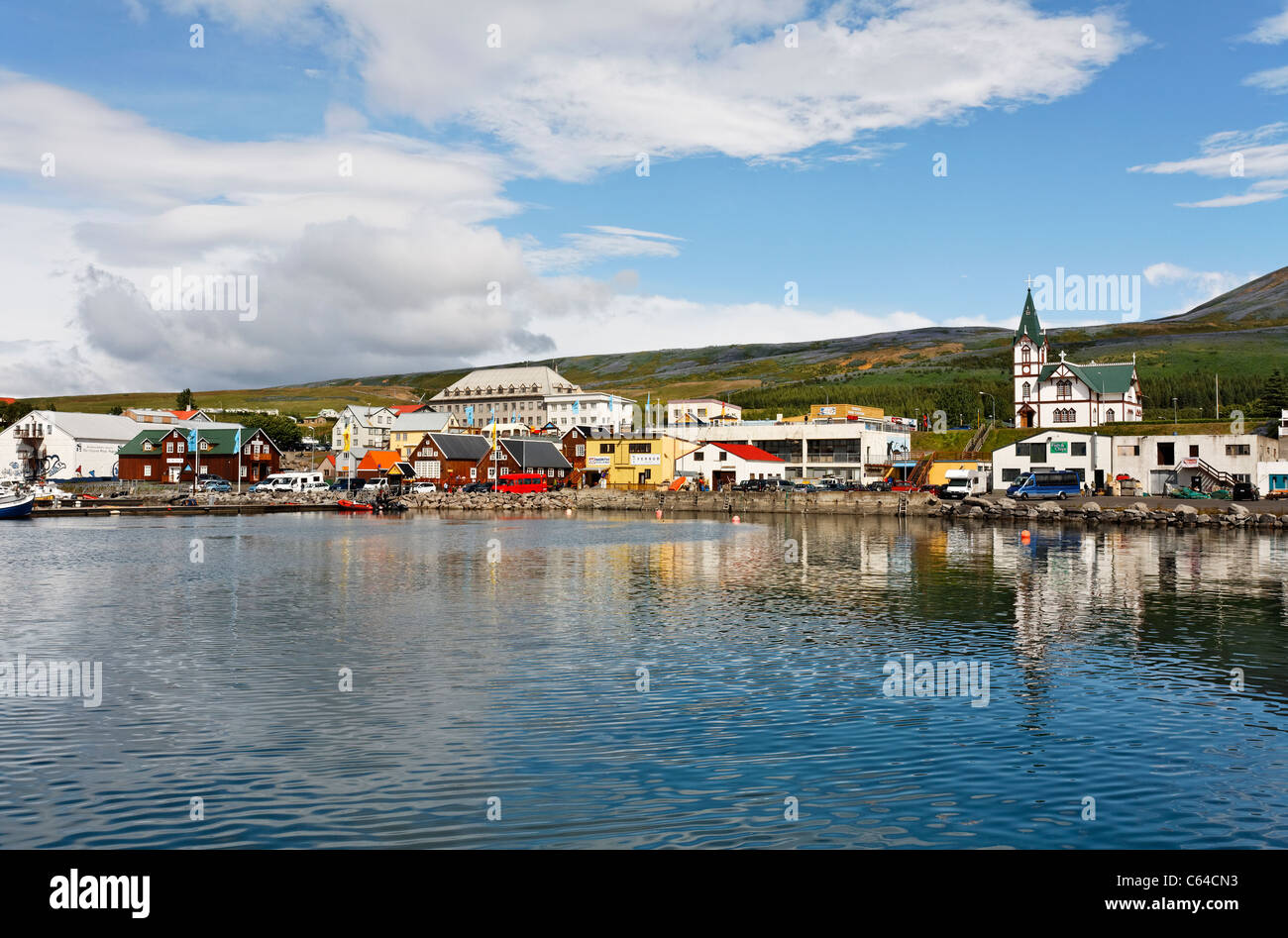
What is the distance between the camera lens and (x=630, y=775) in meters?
15.0

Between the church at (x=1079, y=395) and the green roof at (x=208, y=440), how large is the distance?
11367 centimetres

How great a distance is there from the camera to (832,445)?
133125mm

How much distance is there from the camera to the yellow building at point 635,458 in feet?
432

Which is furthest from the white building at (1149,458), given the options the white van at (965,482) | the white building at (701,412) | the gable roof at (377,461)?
the gable roof at (377,461)

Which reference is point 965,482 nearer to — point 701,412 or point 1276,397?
point 1276,397

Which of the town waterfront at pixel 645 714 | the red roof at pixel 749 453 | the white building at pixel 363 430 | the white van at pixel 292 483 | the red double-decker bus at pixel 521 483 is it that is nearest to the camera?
the town waterfront at pixel 645 714

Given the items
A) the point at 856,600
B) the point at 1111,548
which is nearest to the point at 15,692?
the point at 856,600

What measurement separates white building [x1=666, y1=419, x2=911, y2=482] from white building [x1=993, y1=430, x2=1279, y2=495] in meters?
23.1

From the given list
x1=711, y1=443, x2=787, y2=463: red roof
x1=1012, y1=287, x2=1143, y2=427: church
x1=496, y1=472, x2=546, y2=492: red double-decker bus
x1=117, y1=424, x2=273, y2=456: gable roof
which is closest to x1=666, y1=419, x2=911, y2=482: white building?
x1=711, y1=443, x2=787, y2=463: red roof

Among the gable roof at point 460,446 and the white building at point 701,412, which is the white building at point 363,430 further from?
the white building at point 701,412

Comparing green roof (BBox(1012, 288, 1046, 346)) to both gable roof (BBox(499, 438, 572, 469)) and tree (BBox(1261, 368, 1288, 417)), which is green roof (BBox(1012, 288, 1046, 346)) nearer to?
tree (BBox(1261, 368, 1288, 417))

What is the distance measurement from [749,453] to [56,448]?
10375 centimetres

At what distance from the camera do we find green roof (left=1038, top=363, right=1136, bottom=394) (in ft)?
421
